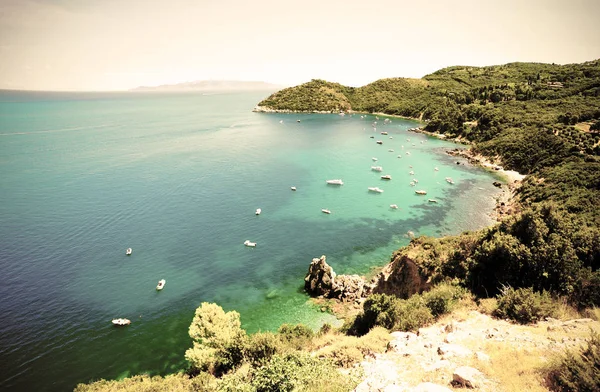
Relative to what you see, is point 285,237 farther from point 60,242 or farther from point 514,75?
point 514,75

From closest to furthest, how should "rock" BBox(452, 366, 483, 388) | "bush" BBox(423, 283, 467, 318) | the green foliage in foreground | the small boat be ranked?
"rock" BBox(452, 366, 483, 388) < the green foliage in foreground < "bush" BBox(423, 283, 467, 318) < the small boat

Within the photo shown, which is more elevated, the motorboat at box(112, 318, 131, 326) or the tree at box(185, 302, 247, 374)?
the tree at box(185, 302, 247, 374)

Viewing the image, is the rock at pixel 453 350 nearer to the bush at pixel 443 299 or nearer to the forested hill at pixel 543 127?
the bush at pixel 443 299

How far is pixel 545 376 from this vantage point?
14180 mm

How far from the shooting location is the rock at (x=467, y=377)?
48.7 ft

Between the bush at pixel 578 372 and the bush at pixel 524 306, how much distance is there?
23.5ft

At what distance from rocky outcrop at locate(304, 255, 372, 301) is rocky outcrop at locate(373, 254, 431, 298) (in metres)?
2.69

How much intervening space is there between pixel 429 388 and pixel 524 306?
1252 centimetres

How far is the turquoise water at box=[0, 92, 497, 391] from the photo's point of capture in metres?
34.1

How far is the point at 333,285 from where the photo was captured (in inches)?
1597

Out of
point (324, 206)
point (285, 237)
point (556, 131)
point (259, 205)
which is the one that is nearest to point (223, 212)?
point (259, 205)

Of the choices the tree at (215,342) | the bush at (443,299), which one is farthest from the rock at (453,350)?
the tree at (215,342)

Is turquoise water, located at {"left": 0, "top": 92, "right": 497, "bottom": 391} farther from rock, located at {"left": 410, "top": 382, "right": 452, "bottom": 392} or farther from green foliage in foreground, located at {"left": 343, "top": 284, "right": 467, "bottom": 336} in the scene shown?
rock, located at {"left": 410, "top": 382, "right": 452, "bottom": 392}

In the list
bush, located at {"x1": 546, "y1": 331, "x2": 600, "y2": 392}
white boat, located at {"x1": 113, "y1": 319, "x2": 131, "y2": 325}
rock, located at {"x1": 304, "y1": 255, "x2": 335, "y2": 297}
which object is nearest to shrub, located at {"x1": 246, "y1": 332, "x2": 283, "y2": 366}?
rock, located at {"x1": 304, "y1": 255, "x2": 335, "y2": 297}
